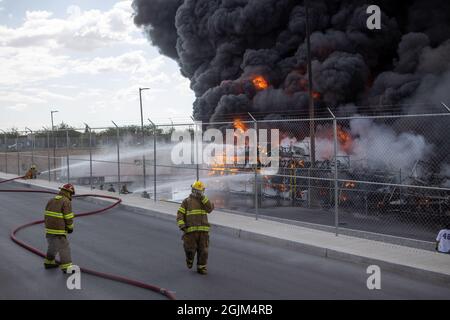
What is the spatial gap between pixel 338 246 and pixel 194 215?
2616 mm

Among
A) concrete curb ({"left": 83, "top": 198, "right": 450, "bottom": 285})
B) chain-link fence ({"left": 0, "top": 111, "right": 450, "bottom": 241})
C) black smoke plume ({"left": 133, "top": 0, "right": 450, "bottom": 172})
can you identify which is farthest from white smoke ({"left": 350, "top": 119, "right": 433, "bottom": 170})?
concrete curb ({"left": 83, "top": 198, "right": 450, "bottom": 285})

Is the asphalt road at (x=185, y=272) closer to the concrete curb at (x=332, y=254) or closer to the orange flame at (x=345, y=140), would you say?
the concrete curb at (x=332, y=254)

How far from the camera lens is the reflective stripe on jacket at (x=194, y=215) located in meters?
7.46

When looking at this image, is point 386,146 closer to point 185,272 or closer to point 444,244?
point 444,244

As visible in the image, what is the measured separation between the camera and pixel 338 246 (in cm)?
879

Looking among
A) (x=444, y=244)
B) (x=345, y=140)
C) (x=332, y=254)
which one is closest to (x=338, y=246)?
(x=332, y=254)

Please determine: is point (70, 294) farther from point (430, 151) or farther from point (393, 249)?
point (430, 151)

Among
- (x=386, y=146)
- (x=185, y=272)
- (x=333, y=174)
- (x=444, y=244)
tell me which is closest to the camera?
(x=185, y=272)

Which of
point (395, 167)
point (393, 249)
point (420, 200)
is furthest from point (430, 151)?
point (393, 249)

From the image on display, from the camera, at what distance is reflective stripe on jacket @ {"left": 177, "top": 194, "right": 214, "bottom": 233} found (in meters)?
7.46

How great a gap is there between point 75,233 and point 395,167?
39.1 feet

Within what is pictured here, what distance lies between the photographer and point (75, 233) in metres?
10.8

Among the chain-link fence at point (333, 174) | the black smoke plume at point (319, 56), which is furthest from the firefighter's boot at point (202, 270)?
the black smoke plume at point (319, 56)

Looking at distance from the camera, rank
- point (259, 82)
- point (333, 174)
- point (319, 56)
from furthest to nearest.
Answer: point (259, 82) → point (319, 56) → point (333, 174)
